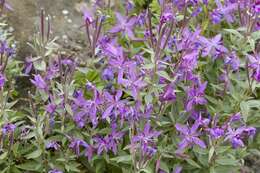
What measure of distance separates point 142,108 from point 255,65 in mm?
543

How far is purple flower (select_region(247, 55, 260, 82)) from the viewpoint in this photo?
2.48m

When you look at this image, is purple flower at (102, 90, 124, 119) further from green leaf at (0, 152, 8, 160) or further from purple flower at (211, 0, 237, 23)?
purple flower at (211, 0, 237, 23)

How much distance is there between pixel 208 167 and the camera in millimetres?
2621

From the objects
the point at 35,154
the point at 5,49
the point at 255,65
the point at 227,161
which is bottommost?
the point at 227,161

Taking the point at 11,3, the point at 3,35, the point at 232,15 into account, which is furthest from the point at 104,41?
the point at 11,3

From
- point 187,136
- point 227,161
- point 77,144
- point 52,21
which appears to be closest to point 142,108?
point 187,136

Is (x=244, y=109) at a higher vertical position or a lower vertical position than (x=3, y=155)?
higher

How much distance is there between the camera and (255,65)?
8.20ft

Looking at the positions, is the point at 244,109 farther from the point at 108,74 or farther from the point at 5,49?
the point at 5,49

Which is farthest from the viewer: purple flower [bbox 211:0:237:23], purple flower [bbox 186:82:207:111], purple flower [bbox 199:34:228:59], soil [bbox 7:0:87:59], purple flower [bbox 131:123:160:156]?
soil [bbox 7:0:87:59]

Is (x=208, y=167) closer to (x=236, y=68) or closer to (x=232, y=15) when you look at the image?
(x=236, y=68)

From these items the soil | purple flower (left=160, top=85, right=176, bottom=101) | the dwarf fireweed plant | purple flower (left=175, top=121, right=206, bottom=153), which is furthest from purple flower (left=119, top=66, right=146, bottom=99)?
the soil

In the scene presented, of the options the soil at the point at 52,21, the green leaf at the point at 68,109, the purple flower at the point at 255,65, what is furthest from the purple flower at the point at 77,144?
the soil at the point at 52,21

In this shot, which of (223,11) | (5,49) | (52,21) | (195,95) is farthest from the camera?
(52,21)
